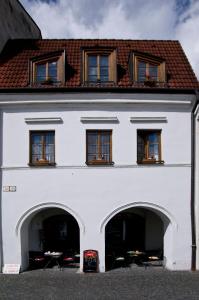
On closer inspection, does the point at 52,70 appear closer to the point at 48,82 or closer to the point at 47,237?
the point at 48,82

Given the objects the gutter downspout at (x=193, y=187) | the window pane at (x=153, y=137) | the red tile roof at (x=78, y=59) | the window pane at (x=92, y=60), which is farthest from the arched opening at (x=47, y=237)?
the window pane at (x=92, y=60)

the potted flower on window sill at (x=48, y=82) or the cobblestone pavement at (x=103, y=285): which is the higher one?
A: the potted flower on window sill at (x=48, y=82)

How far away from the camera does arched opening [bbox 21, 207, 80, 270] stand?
1284 cm

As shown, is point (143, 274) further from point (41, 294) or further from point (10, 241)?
point (10, 241)

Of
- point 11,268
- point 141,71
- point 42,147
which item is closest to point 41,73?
point 42,147

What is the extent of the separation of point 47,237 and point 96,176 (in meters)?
4.10

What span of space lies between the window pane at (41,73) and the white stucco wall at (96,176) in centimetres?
97

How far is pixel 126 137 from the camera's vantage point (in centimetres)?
1243

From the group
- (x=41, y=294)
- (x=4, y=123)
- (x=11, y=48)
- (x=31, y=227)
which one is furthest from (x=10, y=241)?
(x=11, y=48)

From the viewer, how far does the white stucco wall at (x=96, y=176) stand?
12.3 m

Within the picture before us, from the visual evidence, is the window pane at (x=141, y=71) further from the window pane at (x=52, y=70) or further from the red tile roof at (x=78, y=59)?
the window pane at (x=52, y=70)

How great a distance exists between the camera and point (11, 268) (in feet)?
39.9

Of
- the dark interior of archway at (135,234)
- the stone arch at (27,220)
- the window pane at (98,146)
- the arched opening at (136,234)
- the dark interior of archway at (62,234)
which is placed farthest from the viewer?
the dark interior of archway at (62,234)

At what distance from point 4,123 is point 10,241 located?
13.7ft
